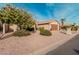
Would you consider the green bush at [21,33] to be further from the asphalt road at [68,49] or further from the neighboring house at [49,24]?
the asphalt road at [68,49]

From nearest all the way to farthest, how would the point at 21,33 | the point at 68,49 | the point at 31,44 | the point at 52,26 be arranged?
1. the point at 68,49
2. the point at 31,44
3. the point at 21,33
4. the point at 52,26

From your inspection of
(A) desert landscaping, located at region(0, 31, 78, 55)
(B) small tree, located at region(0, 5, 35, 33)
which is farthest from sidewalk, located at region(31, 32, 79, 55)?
(B) small tree, located at region(0, 5, 35, 33)

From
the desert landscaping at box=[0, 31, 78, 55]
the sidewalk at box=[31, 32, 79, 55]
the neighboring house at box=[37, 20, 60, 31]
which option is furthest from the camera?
the neighboring house at box=[37, 20, 60, 31]

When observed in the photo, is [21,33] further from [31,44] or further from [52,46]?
[52,46]

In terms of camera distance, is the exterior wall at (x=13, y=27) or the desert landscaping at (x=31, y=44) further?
the exterior wall at (x=13, y=27)

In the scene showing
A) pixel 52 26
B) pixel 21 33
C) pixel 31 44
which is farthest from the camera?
pixel 52 26

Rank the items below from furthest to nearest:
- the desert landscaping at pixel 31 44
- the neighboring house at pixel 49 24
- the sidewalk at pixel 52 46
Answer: the neighboring house at pixel 49 24, the desert landscaping at pixel 31 44, the sidewalk at pixel 52 46

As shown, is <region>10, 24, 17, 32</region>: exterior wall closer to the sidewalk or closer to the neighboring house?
the neighboring house

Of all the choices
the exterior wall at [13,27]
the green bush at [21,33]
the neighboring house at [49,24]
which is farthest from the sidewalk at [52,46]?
the exterior wall at [13,27]

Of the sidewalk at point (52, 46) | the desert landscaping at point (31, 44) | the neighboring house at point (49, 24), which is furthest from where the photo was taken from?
the neighboring house at point (49, 24)

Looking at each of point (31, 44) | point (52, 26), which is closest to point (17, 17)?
point (31, 44)

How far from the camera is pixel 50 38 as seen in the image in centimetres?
1179

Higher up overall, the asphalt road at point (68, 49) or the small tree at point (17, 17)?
the small tree at point (17, 17)
